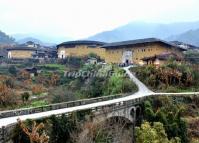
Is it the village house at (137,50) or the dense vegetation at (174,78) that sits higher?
the village house at (137,50)

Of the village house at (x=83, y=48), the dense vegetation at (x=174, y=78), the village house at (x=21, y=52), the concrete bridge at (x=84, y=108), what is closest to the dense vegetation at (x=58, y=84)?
the dense vegetation at (x=174, y=78)

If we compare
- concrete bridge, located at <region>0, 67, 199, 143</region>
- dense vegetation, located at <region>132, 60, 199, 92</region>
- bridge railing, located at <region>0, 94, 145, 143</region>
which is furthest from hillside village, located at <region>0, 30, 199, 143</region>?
concrete bridge, located at <region>0, 67, 199, 143</region>

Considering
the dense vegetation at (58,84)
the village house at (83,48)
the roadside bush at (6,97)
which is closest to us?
the roadside bush at (6,97)

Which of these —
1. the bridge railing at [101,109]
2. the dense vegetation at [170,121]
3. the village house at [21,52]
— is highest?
the village house at [21,52]

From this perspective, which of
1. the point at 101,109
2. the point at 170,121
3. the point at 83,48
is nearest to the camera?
the point at 101,109

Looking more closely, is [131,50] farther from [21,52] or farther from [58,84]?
[21,52]

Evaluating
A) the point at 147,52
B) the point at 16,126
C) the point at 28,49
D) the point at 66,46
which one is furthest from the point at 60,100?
the point at 28,49

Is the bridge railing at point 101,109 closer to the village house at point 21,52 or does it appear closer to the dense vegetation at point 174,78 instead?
the dense vegetation at point 174,78

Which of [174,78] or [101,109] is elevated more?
[174,78]

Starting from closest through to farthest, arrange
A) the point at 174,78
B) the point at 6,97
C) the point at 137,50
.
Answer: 1. the point at 6,97
2. the point at 174,78
3. the point at 137,50

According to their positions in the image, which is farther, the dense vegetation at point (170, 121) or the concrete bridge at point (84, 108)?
the dense vegetation at point (170, 121)

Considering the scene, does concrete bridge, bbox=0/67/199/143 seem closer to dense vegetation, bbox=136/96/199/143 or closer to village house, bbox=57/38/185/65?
dense vegetation, bbox=136/96/199/143

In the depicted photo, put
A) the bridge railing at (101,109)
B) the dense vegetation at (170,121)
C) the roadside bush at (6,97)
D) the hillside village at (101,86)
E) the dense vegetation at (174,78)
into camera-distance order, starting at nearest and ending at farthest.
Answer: the bridge railing at (101,109)
the hillside village at (101,86)
the dense vegetation at (170,121)
the roadside bush at (6,97)
the dense vegetation at (174,78)

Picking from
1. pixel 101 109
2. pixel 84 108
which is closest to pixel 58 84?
pixel 101 109
